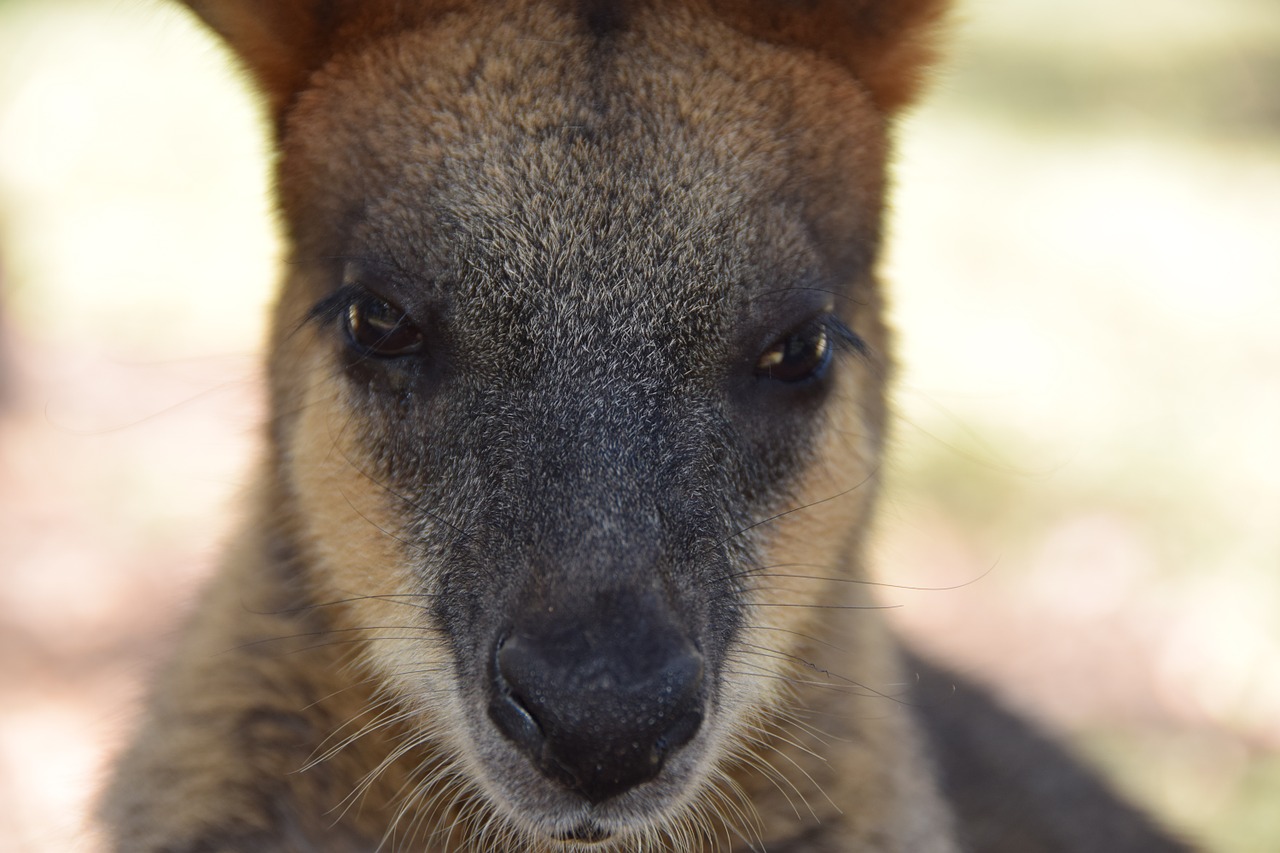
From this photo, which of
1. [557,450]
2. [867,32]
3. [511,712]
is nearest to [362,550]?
[557,450]

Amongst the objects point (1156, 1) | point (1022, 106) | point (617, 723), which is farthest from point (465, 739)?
point (1156, 1)

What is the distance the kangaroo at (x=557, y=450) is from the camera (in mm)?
3209

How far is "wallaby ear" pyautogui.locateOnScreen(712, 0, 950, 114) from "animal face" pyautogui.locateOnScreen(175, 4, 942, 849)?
8 cm

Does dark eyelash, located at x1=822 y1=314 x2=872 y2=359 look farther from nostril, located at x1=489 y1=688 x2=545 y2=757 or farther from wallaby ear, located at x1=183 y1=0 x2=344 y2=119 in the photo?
wallaby ear, located at x1=183 y1=0 x2=344 y2=119

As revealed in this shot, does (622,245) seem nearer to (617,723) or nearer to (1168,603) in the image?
(617,723)

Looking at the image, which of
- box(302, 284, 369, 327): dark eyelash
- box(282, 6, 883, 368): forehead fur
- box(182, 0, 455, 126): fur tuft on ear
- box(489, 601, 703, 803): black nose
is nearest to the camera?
box(489, 601, 703, 803): black nose

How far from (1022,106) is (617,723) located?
12714 mm

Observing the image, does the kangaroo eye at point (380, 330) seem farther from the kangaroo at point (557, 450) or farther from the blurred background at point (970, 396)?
the blurred background at point (970, 396)

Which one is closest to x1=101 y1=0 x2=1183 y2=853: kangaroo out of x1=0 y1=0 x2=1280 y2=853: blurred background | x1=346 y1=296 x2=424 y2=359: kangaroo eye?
x1=346 y1=296 x2=424 y2=359: kangaroo eye

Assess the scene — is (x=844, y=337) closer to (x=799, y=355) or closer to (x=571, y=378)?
(x=799, y=355)

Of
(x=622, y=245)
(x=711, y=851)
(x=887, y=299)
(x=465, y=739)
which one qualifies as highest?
(x=622, y=245)

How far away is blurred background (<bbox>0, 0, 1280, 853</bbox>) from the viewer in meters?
7.14

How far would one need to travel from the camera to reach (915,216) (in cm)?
1245

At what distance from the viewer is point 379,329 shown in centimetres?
356
